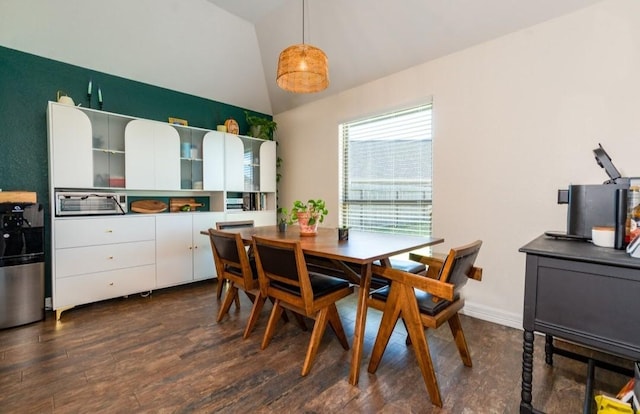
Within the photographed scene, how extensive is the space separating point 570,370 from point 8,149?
4.96 metres

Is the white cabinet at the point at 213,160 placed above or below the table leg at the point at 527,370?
above

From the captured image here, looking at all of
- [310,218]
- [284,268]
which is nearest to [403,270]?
[310,218]

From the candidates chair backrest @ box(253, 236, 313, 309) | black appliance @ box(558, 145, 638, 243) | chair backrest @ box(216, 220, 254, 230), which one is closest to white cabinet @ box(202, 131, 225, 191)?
chair backrest @ box(216, 220, 254, 230)

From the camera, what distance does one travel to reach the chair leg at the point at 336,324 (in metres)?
2.09

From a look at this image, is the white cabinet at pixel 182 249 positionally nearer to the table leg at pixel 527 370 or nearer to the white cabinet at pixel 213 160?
the white cabinet at pixel 213 160

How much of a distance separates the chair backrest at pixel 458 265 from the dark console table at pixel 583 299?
0.27 meters

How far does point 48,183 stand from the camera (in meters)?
3.07

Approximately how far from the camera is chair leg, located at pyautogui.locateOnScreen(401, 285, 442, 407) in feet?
5.26

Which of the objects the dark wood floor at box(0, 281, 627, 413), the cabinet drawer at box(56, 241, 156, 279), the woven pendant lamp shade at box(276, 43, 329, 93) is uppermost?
the woven pendant lamp shade at box(276, 43, 329, 93)

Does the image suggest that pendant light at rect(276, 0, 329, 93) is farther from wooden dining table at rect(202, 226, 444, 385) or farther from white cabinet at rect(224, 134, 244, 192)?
white cabinet at rect(224, 134, 244, 192)

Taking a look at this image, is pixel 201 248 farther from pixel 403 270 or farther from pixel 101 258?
pixel 403 270

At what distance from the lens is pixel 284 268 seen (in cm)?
189

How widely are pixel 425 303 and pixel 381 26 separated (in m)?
2.68

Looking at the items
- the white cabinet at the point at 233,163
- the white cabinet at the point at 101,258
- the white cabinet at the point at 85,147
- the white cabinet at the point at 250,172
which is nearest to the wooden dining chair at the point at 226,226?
the white cabinet at the point at 250,172
